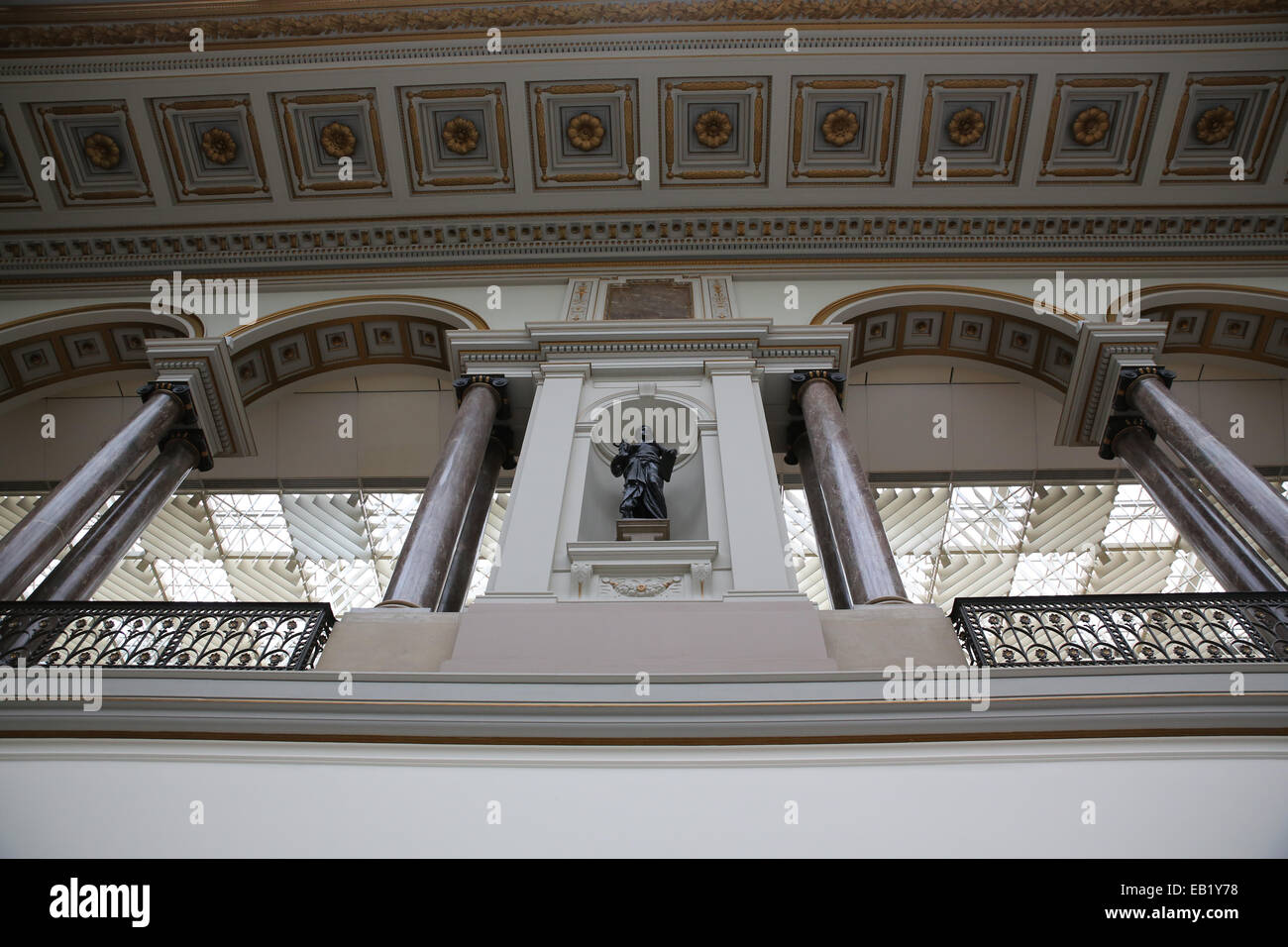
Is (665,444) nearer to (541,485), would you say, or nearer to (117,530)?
(541,485)

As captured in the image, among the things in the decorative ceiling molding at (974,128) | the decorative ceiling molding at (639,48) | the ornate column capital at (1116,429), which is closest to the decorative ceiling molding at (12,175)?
the decorative ceiling molding at (639,48)

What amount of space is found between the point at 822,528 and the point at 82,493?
17.7 feet

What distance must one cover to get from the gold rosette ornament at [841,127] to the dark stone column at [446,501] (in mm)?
4181

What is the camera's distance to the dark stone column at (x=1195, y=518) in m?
6.71

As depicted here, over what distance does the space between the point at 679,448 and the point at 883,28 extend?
4.79 meters

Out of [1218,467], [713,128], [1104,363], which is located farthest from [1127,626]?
[713,128]

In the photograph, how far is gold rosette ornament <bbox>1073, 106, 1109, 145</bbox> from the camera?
925cm

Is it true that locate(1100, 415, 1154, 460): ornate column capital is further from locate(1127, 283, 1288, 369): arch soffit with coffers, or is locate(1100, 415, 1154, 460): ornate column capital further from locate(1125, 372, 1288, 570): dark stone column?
locate(1127, 283, 1288, 369): arch soffit with coffers

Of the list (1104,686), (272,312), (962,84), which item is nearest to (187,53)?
(272,312)

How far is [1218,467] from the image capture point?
678 cm

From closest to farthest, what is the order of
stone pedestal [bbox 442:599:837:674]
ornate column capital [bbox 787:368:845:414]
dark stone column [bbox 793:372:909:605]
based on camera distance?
stone pedestal [bbox 442:599:837:674], dark stone column [bbox 793:372:909:605], ornate column capital [bbox 787:368:845:414]

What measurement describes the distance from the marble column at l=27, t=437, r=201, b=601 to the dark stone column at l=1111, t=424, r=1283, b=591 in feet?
25.7

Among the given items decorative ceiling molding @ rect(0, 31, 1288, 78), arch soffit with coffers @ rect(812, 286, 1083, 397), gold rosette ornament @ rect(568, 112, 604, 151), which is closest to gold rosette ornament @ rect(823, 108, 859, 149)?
decorative ceiling molding @ rect(0, 31, 1288, 78)

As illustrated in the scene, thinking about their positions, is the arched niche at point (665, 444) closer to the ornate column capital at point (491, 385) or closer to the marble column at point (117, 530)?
the ornate column capital at point (491, 385)
